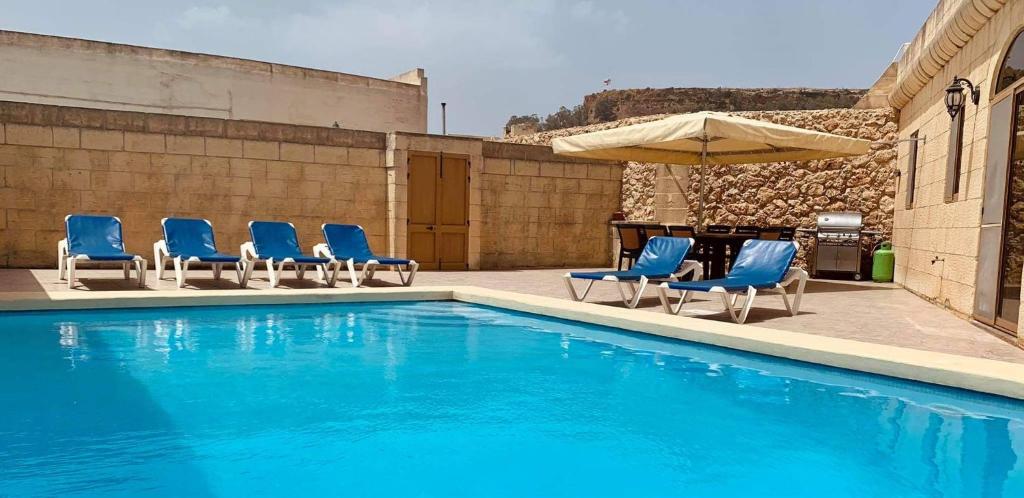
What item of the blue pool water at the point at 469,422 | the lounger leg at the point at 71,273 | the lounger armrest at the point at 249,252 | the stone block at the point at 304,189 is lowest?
the blue pool water at the point at 469,422

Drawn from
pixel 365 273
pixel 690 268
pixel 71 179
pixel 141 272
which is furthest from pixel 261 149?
pixel 690 268

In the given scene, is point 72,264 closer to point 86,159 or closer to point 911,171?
point 86,159

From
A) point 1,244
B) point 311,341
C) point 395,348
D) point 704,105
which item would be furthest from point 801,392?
point 704,105

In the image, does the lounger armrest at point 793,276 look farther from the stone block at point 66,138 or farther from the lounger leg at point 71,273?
the stone block at point 66,138

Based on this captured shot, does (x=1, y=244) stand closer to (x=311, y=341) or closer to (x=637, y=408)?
(x=311, y=341)

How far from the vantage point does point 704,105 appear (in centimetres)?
2741

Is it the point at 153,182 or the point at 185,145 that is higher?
the point at 185,145

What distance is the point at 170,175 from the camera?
9016 mm

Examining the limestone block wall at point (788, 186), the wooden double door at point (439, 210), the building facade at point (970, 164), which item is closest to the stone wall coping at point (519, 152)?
the wooden double door at point (439, 210)

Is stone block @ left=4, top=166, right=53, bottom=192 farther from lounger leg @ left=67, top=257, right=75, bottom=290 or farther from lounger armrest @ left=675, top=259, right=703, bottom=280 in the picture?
lounger armrest @ left=675, top=259, right=703, bottom=280

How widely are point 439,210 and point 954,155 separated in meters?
6.74

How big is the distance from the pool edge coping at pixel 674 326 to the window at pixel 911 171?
208 inches

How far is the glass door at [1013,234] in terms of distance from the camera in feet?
17.2

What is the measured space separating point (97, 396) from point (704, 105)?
26.7 meters
